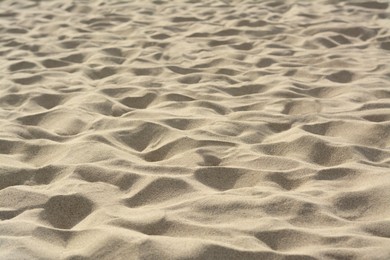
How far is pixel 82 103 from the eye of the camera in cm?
339

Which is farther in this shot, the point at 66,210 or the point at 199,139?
the point at 199,139

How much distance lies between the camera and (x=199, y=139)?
2.83 m

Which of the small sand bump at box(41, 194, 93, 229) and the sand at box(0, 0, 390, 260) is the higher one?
the small sand bump at box(41, 194, 93, 229)

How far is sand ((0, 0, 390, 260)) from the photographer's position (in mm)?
A: 2061

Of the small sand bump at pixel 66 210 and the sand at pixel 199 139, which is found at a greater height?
the small sand bump at pixel 66 210

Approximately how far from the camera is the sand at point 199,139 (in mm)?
2061

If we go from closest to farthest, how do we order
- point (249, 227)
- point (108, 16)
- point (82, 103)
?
1. point (249, 227)
2. point (82, 103)
3. point (108, 16)

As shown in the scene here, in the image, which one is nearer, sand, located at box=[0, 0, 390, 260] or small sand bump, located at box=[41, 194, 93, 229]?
sand, located at box=[0, 0, 390, 260]

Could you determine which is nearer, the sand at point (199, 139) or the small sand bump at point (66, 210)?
the sand at point (199, 139)

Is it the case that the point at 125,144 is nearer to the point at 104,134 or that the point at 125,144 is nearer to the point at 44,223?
the point at 104,134

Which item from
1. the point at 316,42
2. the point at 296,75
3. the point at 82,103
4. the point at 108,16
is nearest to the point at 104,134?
the point at 82,103

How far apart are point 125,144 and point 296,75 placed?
1375 millimetres

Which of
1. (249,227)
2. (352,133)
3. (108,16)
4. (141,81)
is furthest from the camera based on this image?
(108,16)

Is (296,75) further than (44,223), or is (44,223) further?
(296,75)
